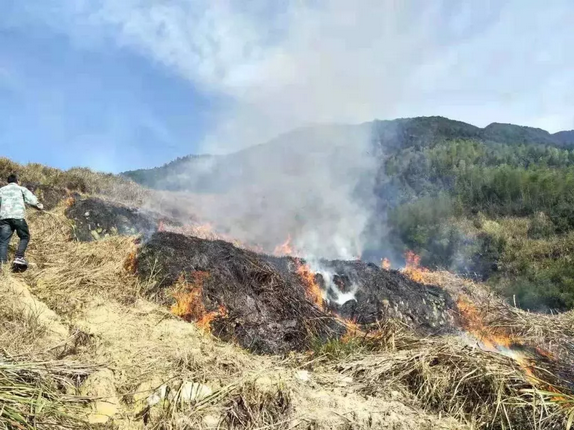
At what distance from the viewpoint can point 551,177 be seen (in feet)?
86.4

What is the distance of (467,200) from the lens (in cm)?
2939

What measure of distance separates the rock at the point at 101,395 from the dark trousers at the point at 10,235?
3842 millimetres

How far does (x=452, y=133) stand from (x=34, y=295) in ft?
197

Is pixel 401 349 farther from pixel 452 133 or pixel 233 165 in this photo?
pixel 452 133

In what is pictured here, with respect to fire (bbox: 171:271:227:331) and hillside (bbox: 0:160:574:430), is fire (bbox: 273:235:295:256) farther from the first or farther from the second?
fire (bbox: 171:271:227:331)

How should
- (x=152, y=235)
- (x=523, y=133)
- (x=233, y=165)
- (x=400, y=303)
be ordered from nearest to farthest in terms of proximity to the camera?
1. (x=152, y=235)
2. (x=400, y=303)
3. (x=233, y=165)
4. (x=523, y=133)

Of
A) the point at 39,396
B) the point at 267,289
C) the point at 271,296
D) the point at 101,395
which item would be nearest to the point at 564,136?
the point at 267,289

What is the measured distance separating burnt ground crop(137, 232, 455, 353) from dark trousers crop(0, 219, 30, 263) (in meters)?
1.86

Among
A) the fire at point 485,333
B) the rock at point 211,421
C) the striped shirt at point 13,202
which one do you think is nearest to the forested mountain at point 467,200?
the fire at point 485,333

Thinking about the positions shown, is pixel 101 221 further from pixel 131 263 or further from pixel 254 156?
pixel 254 156

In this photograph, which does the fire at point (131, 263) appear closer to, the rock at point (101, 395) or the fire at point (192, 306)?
the fire at point (192, 306)

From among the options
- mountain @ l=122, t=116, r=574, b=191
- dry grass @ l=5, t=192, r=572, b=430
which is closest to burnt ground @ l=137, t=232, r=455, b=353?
dry grass @ l=5, t=192, r=572, b=430

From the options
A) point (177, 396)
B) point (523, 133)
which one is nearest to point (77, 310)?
point (177, 396)

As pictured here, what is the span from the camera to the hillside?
373 centimetres
